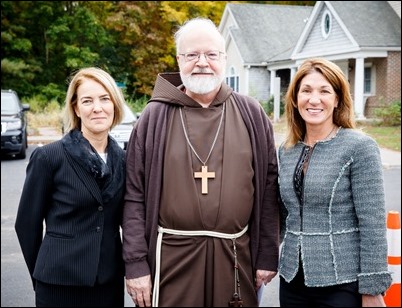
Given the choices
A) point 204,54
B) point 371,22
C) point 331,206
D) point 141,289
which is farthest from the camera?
point 371,22

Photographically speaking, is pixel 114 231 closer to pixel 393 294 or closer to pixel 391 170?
pixel 393 294

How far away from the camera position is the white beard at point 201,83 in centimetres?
331

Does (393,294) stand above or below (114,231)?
below

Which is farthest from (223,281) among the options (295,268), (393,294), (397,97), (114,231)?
(397,97)

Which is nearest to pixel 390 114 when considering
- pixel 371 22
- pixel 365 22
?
pixel 365 22

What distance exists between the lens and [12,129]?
46.9 feet

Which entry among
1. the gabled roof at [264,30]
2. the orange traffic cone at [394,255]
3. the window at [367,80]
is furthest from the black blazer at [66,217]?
the gabled roof at [264,30]

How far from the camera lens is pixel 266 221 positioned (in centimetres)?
335

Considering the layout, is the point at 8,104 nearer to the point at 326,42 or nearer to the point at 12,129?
the point at 12,129

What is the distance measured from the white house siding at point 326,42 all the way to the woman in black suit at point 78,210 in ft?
75.3

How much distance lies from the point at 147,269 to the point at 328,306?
3.43 ft

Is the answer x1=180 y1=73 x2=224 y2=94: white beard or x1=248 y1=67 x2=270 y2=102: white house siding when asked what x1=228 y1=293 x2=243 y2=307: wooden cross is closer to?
x1=180 y1=73 x2=224 y2=94: white beard

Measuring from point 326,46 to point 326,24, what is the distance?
1265 mm

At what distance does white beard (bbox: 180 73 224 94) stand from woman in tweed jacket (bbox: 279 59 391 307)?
1.65 feet
